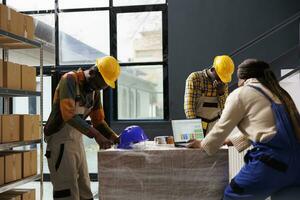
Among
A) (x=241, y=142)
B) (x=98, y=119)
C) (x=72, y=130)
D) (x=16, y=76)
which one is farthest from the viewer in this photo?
(x=16, y=76)

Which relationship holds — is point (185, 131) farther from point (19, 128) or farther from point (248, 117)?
point (19, 128)

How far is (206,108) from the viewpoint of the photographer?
4.24 metres

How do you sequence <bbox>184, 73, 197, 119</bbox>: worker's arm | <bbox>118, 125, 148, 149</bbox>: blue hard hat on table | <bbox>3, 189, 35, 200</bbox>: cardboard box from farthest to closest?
<bbox>184, 73, 197, 119</bbox>: worker's arm, <bbox>3, 189, 35, 200</bbox>: cardboard box, <bbox>118, 125, 148, 149</bbox>: blue hard hat on table

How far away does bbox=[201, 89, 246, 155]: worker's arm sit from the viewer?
231cm

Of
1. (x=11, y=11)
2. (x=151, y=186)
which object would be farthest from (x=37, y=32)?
(x=151, y=186)

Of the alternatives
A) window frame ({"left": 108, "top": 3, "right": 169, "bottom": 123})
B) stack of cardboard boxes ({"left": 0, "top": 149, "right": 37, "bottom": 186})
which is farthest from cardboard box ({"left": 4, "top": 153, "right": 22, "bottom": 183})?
window frame ({"left": 108, "top": 3, "right": 169, "bottom": 123})

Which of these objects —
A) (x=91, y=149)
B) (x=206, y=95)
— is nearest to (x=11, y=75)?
(x=206, y=95)

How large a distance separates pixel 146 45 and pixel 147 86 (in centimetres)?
68

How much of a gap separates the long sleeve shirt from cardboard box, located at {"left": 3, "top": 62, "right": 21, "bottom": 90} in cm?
203

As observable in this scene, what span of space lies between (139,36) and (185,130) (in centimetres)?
443

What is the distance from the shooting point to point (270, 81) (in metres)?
2.34

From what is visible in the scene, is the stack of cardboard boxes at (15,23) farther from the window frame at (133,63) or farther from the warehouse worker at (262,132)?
the window frame at (133,63)

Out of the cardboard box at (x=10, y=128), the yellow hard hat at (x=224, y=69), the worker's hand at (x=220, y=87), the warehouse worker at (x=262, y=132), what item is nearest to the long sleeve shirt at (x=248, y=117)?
the warehouse worker at (x=262, y=132)

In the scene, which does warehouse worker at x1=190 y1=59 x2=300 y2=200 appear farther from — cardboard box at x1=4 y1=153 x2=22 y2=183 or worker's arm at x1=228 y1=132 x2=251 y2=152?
cardboard box at x1=4 y1=153 x2=22 y2=183
